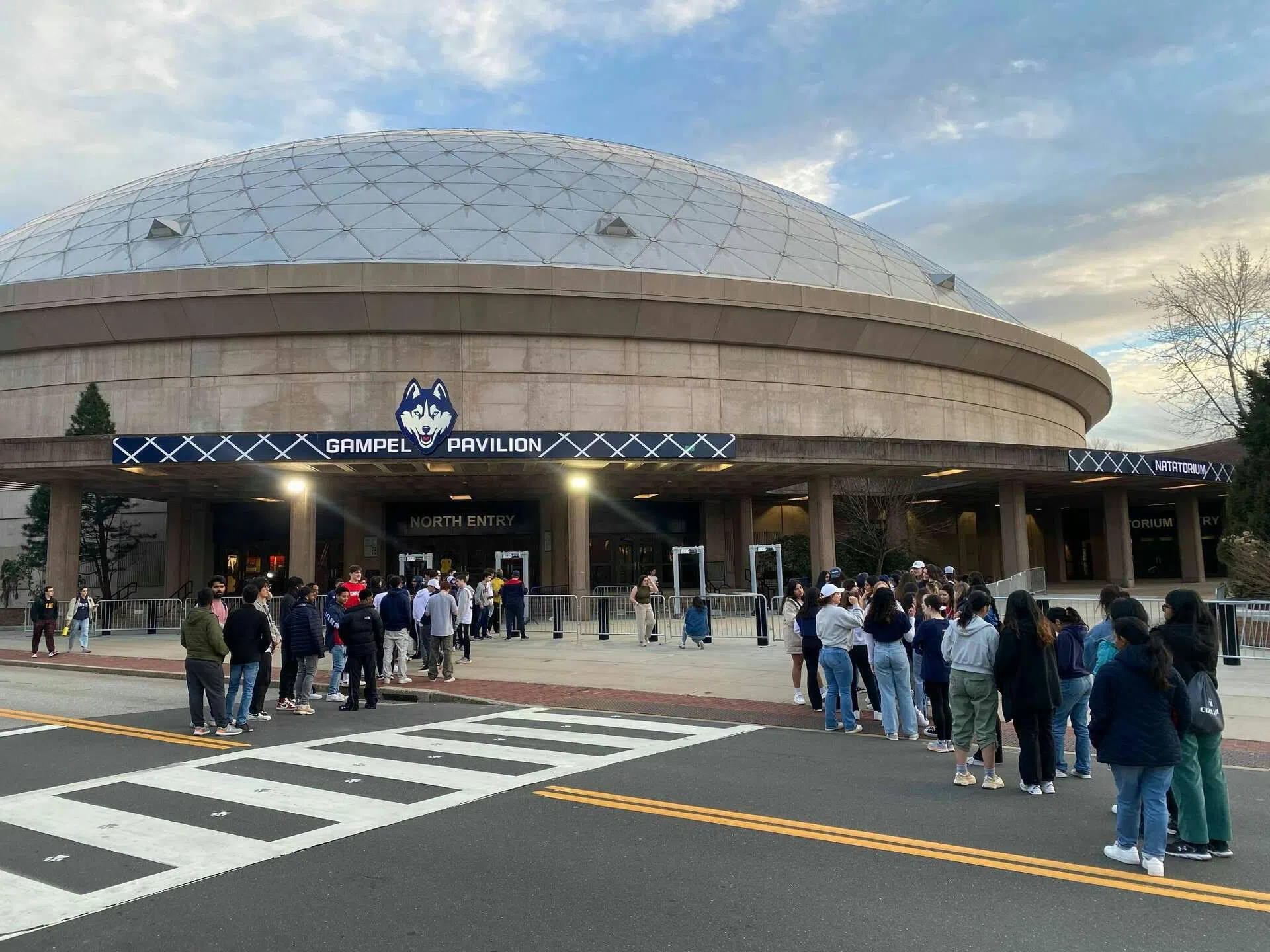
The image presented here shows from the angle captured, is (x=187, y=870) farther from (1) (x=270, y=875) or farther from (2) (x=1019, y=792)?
(2) (x=1019, y=792)

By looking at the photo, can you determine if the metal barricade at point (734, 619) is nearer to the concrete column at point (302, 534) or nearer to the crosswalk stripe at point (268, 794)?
the concrete column at point (302, 534)

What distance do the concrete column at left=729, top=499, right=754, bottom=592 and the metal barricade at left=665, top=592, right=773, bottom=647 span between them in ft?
49.8

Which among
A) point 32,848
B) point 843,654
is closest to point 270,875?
point 32,848

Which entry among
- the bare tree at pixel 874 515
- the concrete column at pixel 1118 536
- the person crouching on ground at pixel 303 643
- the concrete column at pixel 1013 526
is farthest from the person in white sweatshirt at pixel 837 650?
the concrete column at pixel 1118 536

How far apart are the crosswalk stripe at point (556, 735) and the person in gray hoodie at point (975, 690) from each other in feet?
10.6

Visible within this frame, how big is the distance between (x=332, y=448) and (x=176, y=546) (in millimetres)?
15698

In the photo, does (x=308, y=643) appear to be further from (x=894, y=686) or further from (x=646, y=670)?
(x=894, y=686)

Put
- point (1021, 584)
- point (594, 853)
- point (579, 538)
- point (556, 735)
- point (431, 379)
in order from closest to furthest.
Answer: point (594, 853) → point (556, 735) → point (1021, 584) → point (579, 538) → point (431, 379)

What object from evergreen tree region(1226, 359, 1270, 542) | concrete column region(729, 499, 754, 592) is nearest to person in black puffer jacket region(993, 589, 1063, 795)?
evergreen tree region(1226, 359, 1270, 542)

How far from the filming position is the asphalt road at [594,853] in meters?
4.66

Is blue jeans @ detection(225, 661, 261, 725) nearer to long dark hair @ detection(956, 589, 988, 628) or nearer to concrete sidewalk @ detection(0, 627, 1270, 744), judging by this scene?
concrete sidewalk @ detection(0, 627, 1270, 744)

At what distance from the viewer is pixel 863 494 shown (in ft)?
110

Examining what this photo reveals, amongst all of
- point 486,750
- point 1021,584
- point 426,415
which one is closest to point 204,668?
point 486,750

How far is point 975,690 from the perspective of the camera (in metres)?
7.71
